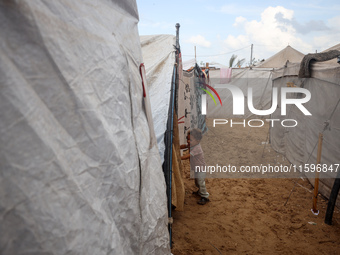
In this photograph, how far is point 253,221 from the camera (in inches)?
144

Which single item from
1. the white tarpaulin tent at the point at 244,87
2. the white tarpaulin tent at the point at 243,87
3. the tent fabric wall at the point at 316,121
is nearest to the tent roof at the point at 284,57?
the white tarpaulin tent at the point at 244,87

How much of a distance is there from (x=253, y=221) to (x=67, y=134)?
3546 mm

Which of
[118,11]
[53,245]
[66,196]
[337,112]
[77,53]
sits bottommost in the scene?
[337,112]

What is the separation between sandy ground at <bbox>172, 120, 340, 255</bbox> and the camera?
3.07 m

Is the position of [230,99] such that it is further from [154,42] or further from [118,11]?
[118,11]

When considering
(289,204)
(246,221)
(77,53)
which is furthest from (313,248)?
(77,53)

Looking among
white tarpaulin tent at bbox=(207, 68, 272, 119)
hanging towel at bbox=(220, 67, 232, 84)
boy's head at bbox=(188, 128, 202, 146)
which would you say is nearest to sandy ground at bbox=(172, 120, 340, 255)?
boy's head at bbox=(188, 128, 202, 146)

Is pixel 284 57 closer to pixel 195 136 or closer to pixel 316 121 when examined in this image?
pixel 316 121

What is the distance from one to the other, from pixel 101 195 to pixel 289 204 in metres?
4.13

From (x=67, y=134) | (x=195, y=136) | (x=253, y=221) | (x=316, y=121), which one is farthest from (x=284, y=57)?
(x=67, y=134)

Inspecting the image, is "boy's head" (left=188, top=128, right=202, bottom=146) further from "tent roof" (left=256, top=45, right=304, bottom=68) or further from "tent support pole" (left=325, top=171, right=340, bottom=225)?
"tent roof" (left=256, top=45, right=304, bottom=68)

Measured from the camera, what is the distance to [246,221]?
3.66 m

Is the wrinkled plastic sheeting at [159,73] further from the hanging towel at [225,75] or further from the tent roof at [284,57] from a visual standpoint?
the hanging towel at [225,75]

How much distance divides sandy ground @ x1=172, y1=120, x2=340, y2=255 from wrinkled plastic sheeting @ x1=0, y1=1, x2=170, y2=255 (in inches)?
84.8
